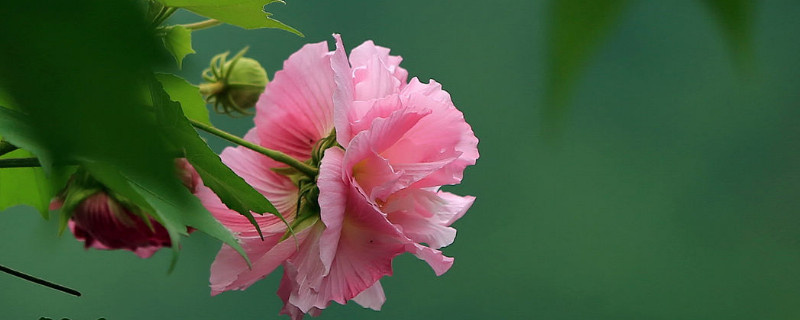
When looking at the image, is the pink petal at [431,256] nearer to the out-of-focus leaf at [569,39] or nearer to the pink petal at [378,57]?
the pink petal at [378,57]

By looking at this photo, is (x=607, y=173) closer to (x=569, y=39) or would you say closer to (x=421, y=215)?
(x=421, y=215)

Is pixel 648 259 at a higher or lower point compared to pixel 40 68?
lower

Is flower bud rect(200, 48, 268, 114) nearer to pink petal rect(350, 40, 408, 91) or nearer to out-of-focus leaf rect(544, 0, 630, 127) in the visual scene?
pink petal rect(350, 40, 408, 91)

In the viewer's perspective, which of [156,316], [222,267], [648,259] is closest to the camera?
[222,267]

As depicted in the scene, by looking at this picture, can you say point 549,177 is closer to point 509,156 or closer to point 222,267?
point 509,156

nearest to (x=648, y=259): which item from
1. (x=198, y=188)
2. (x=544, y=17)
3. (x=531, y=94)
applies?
(x=531, y=94)

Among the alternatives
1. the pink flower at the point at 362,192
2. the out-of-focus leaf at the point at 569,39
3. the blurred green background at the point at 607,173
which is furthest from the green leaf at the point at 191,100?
the blurred green background at the point at 607,173

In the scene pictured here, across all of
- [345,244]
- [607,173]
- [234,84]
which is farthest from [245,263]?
[607,173]
